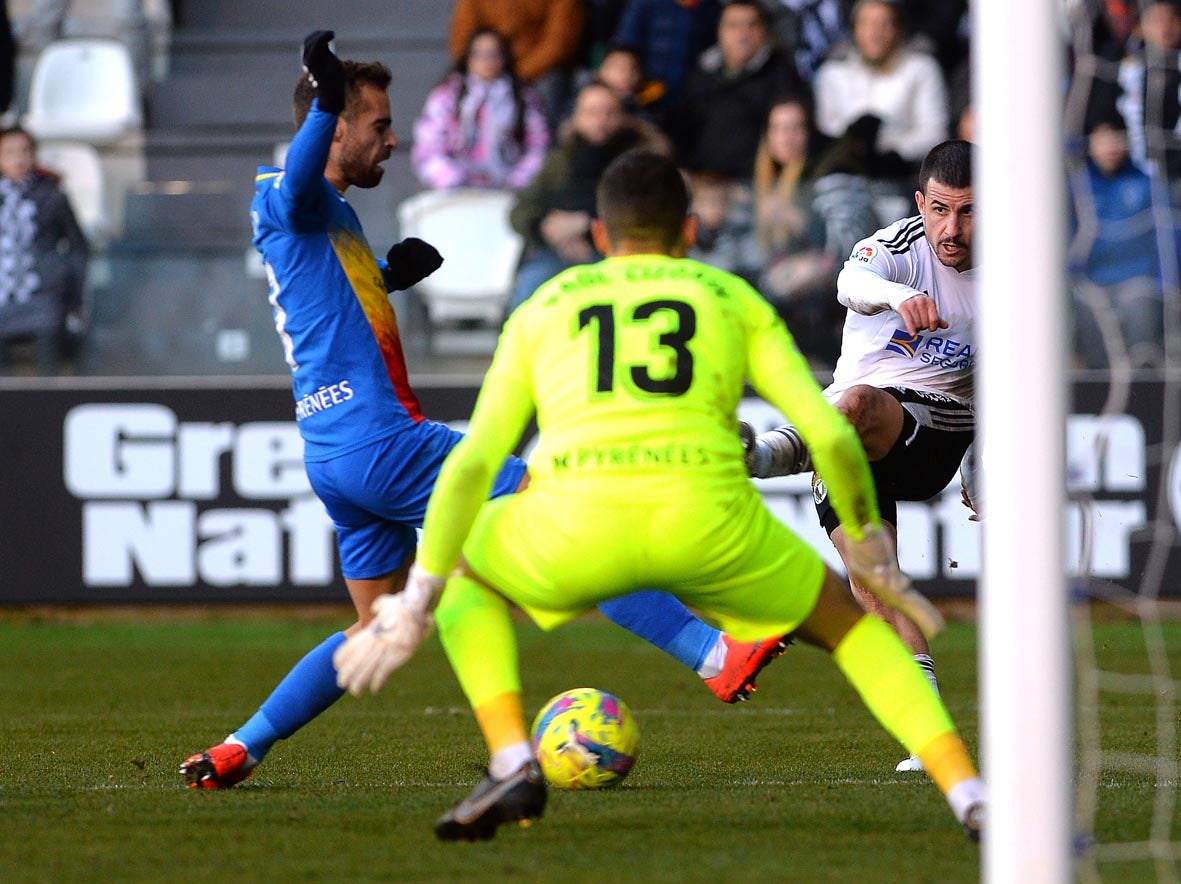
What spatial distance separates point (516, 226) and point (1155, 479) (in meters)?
4.39

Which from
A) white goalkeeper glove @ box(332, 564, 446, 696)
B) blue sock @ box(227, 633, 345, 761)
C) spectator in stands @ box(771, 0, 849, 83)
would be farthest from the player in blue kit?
spectator in stands @ box(771, 0, 849, 83)

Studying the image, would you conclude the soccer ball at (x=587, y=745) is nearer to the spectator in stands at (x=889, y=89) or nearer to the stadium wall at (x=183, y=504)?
the stadium wall at (x=183, y=504)

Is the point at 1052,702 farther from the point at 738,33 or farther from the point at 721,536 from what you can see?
the point at 738,33

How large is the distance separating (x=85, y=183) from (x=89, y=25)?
11.6 feet

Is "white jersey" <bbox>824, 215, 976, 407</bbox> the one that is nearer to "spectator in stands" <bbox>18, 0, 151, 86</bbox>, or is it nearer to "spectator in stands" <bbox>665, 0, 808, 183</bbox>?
"spectator in stands" <bbox>665, 0, 808, 183</bbox>

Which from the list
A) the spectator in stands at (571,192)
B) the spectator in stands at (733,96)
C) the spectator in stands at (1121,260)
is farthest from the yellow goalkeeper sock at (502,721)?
the spectator in stands at (733,96)

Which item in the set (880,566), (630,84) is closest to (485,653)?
(880,566)

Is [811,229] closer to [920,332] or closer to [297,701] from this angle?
[920,332]

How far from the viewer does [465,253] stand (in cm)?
1180

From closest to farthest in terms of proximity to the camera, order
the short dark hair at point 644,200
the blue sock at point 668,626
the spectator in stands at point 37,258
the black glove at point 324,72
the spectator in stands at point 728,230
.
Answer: the short dark hair at point 644,200 → the black glove at point 324,72 → the blue sock at point 668,626 → the spectator in stands at point 728,230 → the spectator in stands at point 37,258

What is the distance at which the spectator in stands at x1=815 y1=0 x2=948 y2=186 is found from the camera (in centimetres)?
1246

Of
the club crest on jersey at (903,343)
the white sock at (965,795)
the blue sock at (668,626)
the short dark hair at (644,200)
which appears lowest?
the blue sock at (668,626)

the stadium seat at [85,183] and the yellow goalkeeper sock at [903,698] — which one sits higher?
the stadium seat at [85,183]

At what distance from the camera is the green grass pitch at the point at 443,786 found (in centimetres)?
394
